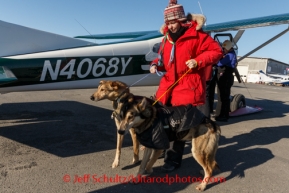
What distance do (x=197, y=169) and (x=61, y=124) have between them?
3350 millimetres

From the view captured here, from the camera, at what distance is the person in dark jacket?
608 cm

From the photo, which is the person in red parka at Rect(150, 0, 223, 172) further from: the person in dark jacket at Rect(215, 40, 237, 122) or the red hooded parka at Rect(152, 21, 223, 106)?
the person in dark jacket at Rect(215, 40, 237, 122)

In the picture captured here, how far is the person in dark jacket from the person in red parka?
3.17 metres

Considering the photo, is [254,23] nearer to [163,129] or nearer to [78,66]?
[78,66]

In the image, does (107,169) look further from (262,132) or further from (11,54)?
(262,132)

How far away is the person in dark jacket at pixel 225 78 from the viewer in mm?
6078

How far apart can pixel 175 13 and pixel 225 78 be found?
3.68m

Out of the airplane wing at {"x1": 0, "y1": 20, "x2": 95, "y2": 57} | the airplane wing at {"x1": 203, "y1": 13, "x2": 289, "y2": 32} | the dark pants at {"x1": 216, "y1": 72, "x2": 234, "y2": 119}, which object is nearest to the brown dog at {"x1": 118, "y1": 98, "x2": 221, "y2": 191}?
the airplane wing at {"x1": 0, "y1": 20, "x2": 95, "y2": 57}

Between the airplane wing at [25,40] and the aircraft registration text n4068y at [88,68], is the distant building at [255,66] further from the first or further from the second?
the airplane wing at [25,40]

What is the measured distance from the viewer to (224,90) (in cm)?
619

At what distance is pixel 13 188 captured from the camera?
2717 millimetres

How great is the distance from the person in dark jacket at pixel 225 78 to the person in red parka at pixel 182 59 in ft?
10.4

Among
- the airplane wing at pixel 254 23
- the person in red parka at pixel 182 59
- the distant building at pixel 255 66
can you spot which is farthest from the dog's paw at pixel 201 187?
the distant building at pixel 255 66

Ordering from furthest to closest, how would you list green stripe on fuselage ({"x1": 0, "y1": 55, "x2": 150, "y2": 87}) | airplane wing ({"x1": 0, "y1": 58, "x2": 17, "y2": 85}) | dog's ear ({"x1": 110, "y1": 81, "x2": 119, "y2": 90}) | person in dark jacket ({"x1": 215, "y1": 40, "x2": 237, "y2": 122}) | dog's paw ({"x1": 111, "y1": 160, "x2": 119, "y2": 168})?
person in dark jacket ({"x1": 215, "y1": 40, "x2": 237, "y2": 122}) → green stripe on fuselage ({"x1": 0, "y1": 55, "x2": 150, "y2": 87}) → dog's ear ({"x1": 110, "y1": 81, "x2": 119, "y2": 90}) → airplane wing ({"x1": 0, "y1": 58, "x2": 17, "y2": 85}) → dog's paw ({"x1": 111, "y1": 160, "x2": 119, "y2": 168})
